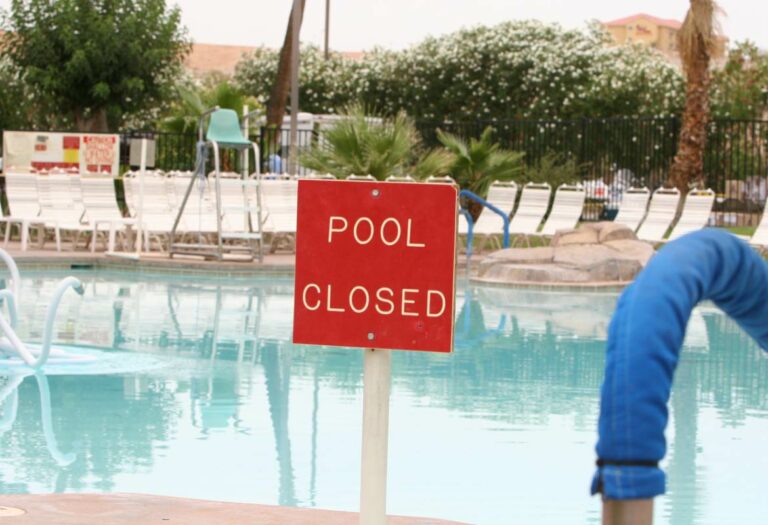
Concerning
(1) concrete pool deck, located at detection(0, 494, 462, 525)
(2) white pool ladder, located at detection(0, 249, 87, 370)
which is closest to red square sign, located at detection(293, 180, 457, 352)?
(1) concrete pool deck, located at detection(0, 494, 462, 525)

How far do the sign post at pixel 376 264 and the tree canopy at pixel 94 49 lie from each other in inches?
1114

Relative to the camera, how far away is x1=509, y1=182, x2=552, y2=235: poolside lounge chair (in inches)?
777

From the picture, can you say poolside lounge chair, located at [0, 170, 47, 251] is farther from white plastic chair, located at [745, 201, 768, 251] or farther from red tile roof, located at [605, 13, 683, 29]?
red tile roof, located at [605, 13, 683, 29]

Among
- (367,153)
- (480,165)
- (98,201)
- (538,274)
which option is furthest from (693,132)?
(98,201)

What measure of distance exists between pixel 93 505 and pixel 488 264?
12.3 metres

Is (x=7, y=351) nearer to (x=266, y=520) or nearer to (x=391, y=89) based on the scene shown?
(x=266, y=520)

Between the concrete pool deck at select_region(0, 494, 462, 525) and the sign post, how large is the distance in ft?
4.21

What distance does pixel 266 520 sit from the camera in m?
4.59

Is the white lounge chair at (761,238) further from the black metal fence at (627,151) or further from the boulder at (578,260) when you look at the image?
the black metal fence at (627,151)

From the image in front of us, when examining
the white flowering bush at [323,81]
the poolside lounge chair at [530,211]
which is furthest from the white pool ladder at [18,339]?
the white flowering bush at [323,81]

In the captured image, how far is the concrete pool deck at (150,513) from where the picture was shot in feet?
14.7

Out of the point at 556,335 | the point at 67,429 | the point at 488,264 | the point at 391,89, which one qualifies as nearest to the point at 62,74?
the point at 391,89

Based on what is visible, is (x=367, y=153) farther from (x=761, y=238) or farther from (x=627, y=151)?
(x=627, y=151)

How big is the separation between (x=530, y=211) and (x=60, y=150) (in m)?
7.18
